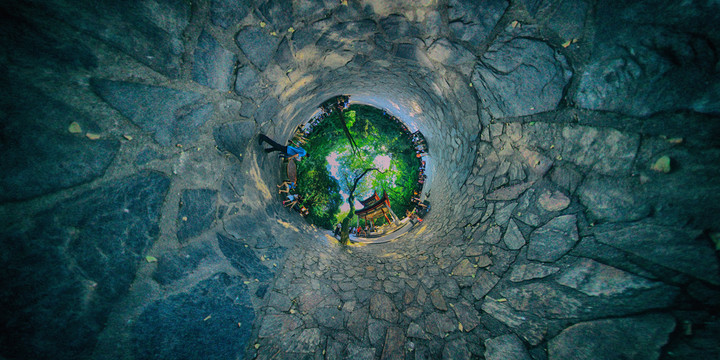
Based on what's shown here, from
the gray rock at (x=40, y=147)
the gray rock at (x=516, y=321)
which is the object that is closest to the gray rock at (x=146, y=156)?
the gray rock at (x=40, y=147)

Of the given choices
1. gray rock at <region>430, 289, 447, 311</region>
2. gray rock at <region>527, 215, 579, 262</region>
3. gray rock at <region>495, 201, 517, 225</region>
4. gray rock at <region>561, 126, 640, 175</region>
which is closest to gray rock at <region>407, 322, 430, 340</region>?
gray rock at <region>430, 289, 447, 311</region>

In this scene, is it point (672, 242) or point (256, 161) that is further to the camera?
point (256, 161)

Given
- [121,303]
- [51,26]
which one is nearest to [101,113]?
[51,26]

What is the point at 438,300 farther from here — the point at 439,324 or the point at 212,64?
the point at 212,64

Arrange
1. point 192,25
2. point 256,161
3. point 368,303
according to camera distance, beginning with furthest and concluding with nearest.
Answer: point 256,161 → point 368,303 → point 192,25

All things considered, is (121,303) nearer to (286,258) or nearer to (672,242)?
(286,258)

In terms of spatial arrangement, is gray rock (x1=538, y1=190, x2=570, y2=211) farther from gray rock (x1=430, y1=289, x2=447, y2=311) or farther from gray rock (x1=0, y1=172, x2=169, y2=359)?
gray rock (x1=0, y1=172, x2=169, y2=359)
